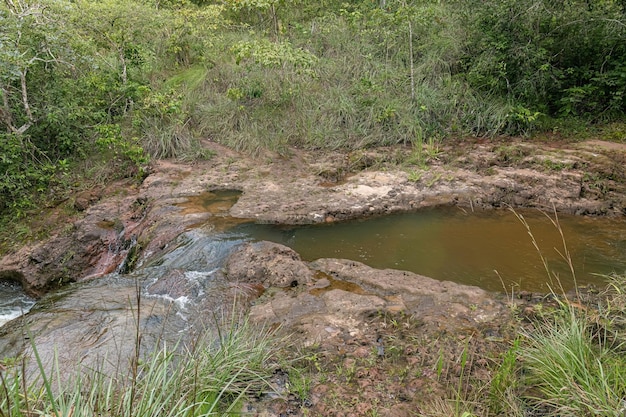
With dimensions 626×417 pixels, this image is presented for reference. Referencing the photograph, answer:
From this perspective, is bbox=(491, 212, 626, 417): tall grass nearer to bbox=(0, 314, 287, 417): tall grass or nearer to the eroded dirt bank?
the eroded dirt bank

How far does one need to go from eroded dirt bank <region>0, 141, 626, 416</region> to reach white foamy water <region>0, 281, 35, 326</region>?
0.48 ft

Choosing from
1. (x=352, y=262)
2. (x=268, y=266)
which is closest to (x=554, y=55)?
(x=352, y=262)

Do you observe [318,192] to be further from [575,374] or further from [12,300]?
[575,374]

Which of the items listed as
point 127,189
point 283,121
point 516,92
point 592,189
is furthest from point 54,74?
point 592,189

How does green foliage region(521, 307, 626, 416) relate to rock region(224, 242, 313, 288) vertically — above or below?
above

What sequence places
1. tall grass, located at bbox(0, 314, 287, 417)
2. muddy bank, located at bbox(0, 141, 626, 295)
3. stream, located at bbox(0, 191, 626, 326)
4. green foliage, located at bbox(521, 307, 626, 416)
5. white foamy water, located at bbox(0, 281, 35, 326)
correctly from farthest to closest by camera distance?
muddy bank, located at bbox(0, 141, 626, 295)
white foamy water, located at bbox(0, 281, 35, 326)
stream, located at bbox(0, 191, 626, 326)
green foliage, located at bbox(521, 307, 626, 416)
tall grass, located at bbox(0, 314, 287, 417)

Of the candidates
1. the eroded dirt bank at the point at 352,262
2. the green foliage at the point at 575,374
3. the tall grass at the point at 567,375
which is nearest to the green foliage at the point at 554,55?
the eroded dirt bank at the point at 352,262

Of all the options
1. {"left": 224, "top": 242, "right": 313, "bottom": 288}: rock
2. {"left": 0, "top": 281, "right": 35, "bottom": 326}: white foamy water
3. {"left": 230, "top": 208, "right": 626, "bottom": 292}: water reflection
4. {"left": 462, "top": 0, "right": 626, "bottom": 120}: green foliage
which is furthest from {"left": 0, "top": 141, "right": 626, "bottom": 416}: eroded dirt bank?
{"left": 462, "top": 0, "right": 626, "bottom": 120}: green foliage

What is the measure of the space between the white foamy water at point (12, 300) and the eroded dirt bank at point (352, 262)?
0.48 ft

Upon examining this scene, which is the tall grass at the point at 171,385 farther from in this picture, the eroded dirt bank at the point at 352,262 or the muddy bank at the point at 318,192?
the muddy bank at the point at 318,192

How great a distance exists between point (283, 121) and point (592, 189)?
5.04m

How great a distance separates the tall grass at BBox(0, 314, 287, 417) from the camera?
5.29 ft

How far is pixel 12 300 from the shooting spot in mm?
4887

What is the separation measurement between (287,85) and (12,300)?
5.74 m
